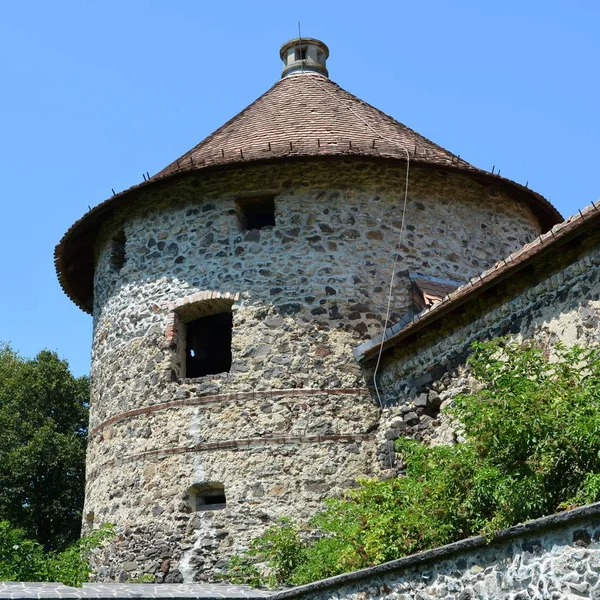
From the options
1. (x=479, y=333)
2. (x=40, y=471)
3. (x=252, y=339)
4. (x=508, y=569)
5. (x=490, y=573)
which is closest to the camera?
(x=508, y=569)

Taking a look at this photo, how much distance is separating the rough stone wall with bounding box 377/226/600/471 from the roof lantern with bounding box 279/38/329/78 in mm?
6441

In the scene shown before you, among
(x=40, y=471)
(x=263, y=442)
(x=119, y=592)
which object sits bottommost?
(x=119, y=592)

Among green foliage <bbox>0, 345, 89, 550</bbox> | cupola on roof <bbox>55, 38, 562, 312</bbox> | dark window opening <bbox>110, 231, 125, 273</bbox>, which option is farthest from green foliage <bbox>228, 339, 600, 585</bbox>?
green foliage <bbox>0, 345, 89, 550</bbox>

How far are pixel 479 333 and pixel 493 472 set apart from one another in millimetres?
3161

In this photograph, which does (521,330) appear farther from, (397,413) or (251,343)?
(251,343)

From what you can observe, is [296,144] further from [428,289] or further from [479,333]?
[479,333]

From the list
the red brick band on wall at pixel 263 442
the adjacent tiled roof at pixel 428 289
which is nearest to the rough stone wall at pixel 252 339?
the red brick band on wall at pixel 263 442

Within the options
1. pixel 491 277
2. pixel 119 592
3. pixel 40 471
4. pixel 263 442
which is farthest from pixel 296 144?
pixel 40 471

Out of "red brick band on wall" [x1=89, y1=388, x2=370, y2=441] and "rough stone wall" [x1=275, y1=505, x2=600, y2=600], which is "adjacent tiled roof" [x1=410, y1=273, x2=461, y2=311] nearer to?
"red brick band on wall" [x1=89, y1=388, x2=370, y2=441]

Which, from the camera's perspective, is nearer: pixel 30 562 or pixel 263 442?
pixel 30 562

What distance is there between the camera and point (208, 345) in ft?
51.5

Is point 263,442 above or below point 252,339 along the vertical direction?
below

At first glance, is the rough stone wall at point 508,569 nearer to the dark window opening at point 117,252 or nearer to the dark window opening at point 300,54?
the dark window opening at point 117,252

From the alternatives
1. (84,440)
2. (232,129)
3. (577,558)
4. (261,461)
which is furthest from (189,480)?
(84,440)
